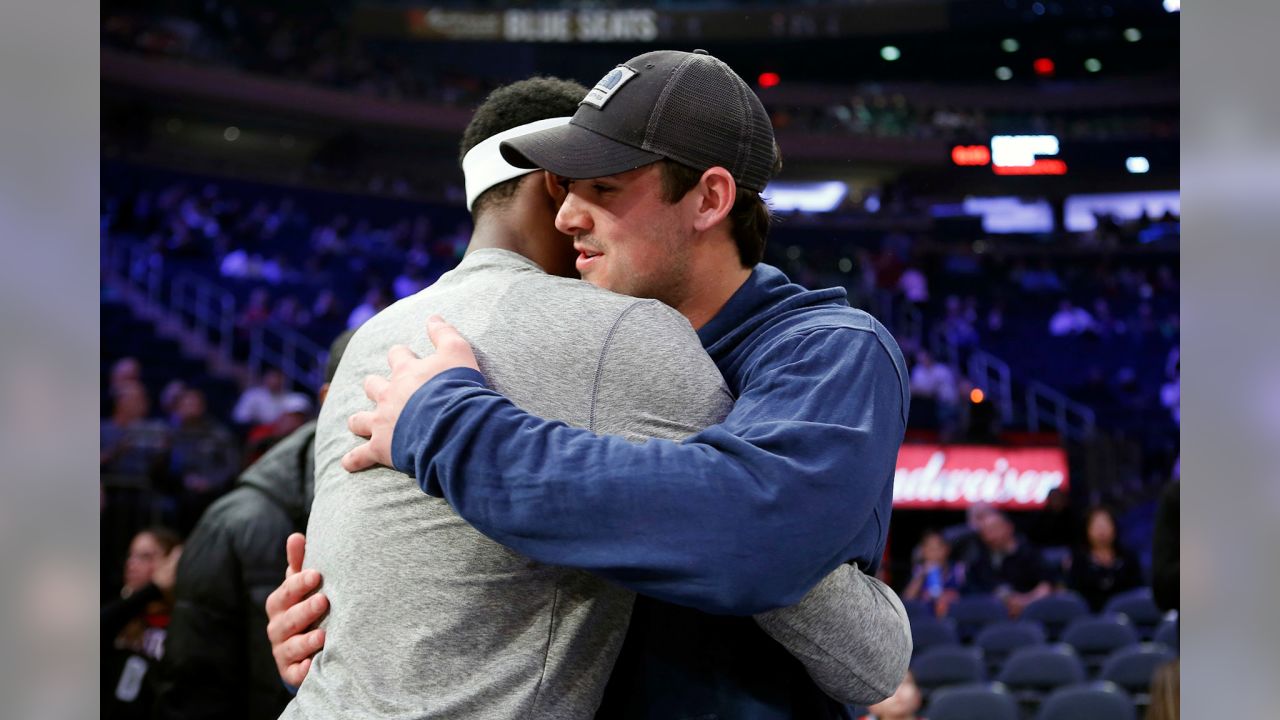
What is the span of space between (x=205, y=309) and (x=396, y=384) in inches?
567

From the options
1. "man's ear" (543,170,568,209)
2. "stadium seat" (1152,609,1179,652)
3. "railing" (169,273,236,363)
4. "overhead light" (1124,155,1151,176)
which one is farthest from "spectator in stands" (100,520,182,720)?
"overhead light" (1124,155,1151,176)

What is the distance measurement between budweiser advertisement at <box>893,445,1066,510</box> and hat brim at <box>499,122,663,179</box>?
9872 mm

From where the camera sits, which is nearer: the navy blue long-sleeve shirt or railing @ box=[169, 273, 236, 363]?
Answer: the navy blue long-sleeve shirt

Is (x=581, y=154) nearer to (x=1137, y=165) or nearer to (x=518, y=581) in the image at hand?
(x=518, y=581)

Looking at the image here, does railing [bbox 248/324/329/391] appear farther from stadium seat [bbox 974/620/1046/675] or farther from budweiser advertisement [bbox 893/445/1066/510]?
stadium seat [bbox 974/620/1046/675]

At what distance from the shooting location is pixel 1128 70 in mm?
20672

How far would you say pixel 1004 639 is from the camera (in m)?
7.25

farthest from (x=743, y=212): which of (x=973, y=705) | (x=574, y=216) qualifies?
(x=973, y=705)

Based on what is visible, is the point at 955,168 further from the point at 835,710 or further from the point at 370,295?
the point at 835,710

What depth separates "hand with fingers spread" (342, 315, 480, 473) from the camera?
1.36 meters

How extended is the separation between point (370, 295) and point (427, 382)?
14042 millimetres
